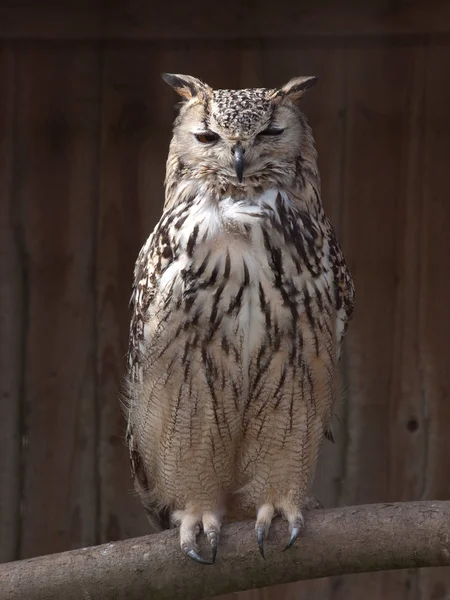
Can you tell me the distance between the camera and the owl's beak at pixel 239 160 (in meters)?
1.95

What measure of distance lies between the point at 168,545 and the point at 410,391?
1.03m

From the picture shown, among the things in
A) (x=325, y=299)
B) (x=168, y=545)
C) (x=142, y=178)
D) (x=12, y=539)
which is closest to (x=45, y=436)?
(x=12, y=539)

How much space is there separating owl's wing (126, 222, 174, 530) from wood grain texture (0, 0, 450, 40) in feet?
2.42

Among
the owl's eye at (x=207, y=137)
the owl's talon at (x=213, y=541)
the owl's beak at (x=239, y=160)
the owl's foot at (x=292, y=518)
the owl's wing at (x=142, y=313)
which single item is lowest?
the owl's talon at (x=213, y=541)

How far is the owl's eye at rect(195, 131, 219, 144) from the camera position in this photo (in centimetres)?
202

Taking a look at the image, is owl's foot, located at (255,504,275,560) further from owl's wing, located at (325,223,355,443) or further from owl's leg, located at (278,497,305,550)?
owl's wing, located at (325,223,355,443)

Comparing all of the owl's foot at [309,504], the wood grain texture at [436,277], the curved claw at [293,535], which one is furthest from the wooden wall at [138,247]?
the curved claw at [293,535]

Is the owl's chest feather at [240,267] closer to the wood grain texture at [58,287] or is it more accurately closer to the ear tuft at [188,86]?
the ear tuft at [188,86]

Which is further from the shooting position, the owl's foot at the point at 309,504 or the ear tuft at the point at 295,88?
the owl's foot at the point at 309,504

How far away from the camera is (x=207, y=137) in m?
2.04

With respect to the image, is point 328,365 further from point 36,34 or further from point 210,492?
point 36,34

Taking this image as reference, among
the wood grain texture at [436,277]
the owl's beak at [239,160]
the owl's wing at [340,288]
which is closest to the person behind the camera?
the owl's beak at [239,160]

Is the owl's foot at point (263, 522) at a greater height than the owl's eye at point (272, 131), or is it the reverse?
the owl's eye at point (272, 131)

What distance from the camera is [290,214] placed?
6.88 feet
